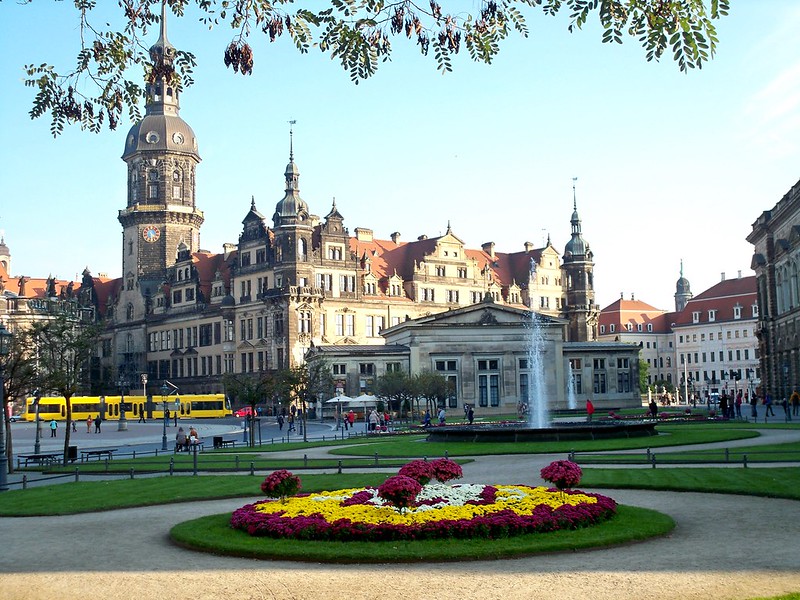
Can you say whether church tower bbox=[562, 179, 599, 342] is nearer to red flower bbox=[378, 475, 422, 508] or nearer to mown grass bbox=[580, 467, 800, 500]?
mown grass bbox=[580, 467, 800, 500]

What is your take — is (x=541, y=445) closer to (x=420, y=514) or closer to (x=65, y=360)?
(x=420, y=514)

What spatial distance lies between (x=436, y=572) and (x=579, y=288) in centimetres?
11458

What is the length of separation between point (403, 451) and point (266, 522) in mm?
23148

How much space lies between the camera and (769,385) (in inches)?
3708

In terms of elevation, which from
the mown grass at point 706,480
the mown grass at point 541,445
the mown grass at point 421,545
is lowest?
the mown grass at point 421,545

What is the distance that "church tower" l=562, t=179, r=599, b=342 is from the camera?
127m

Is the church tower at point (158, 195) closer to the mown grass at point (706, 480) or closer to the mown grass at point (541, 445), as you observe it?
the mown grass at point (541, 445)

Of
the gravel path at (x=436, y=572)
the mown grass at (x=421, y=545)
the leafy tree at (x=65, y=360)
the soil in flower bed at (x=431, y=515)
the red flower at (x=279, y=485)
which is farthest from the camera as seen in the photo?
the leafy tree at (x=65, y=360)

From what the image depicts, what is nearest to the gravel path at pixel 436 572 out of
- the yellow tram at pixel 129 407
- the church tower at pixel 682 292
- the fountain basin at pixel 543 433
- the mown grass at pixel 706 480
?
the mown grass at pixel 706 480

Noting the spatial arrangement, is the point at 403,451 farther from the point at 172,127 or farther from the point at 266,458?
the point at 172,127

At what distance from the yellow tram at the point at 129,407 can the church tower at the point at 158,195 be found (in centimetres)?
2006

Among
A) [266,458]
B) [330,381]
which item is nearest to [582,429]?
[266,458]

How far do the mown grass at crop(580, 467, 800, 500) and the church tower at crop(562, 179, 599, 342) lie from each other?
97374 millimetres

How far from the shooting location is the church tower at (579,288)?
127375 mm
